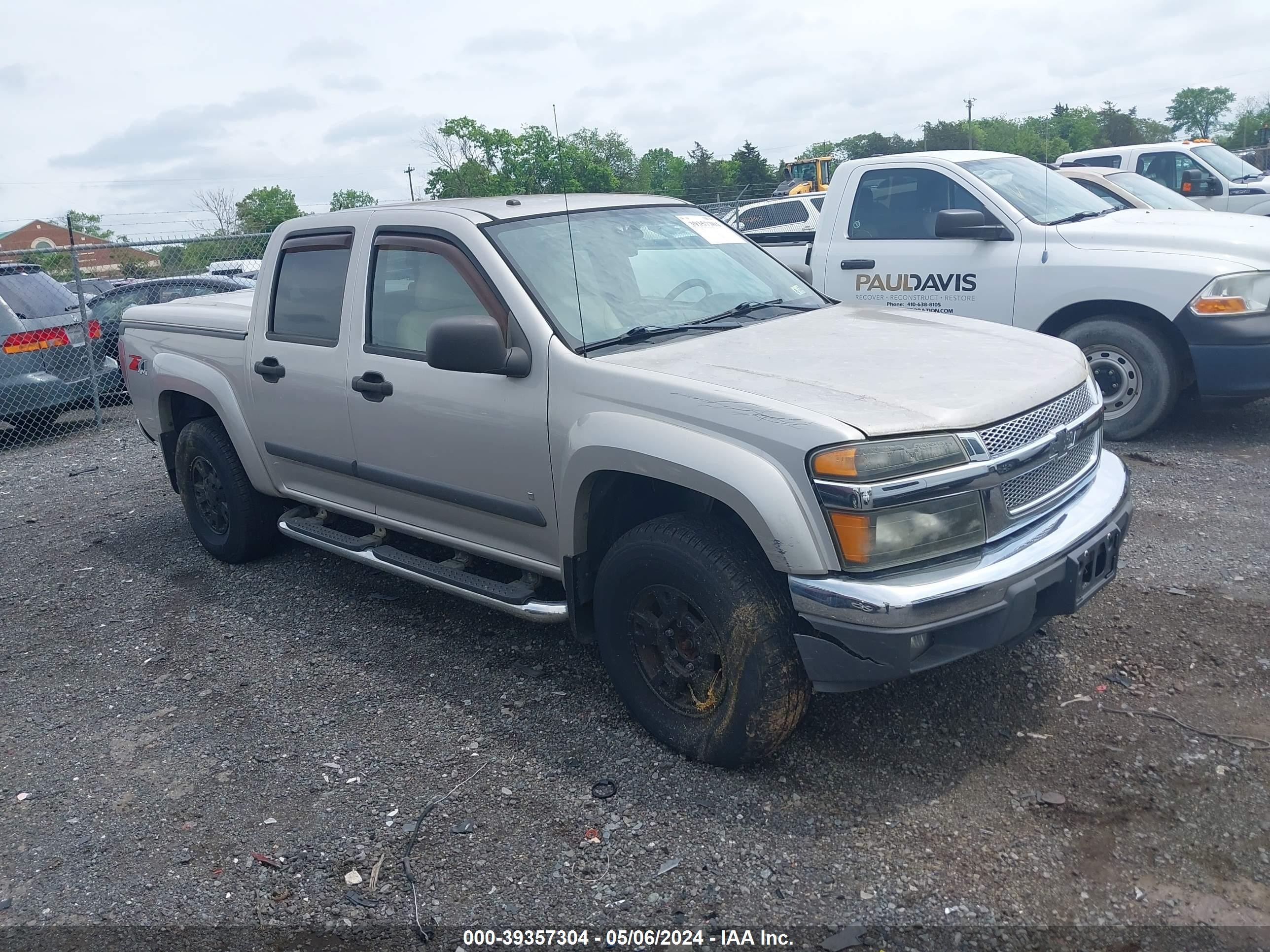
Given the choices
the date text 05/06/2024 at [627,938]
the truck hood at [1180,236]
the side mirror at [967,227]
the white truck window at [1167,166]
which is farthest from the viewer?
the white truck window at [1167,166]

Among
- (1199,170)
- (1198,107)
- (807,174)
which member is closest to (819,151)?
(807,174)

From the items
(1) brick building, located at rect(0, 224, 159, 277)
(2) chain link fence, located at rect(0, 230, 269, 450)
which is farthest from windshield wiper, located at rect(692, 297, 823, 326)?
(1) brick building, located at rect(0, 224, 159, 277)

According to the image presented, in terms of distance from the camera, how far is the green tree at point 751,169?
1087 inches

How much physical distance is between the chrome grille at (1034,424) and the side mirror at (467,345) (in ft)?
5.35

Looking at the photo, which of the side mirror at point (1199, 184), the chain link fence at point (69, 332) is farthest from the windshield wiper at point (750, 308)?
the side mirror at point (1199, 184)

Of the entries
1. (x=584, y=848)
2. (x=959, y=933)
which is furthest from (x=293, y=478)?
(x=959, y=933)

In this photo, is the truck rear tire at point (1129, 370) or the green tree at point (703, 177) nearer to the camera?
the truck rear tire at point (1129, 370)

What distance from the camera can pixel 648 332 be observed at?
3867 mm

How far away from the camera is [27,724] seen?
14.0ft

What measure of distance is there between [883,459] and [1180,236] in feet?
16.1

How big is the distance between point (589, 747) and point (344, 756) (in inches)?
35.3

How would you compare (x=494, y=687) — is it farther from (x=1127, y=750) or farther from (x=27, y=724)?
(x=1127, y=750)

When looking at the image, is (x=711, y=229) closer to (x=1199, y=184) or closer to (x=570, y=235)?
(x=570, y=235)

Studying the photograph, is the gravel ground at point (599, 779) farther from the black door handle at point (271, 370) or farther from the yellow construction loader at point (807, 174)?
the yellow construction loader at point (807, 174)
